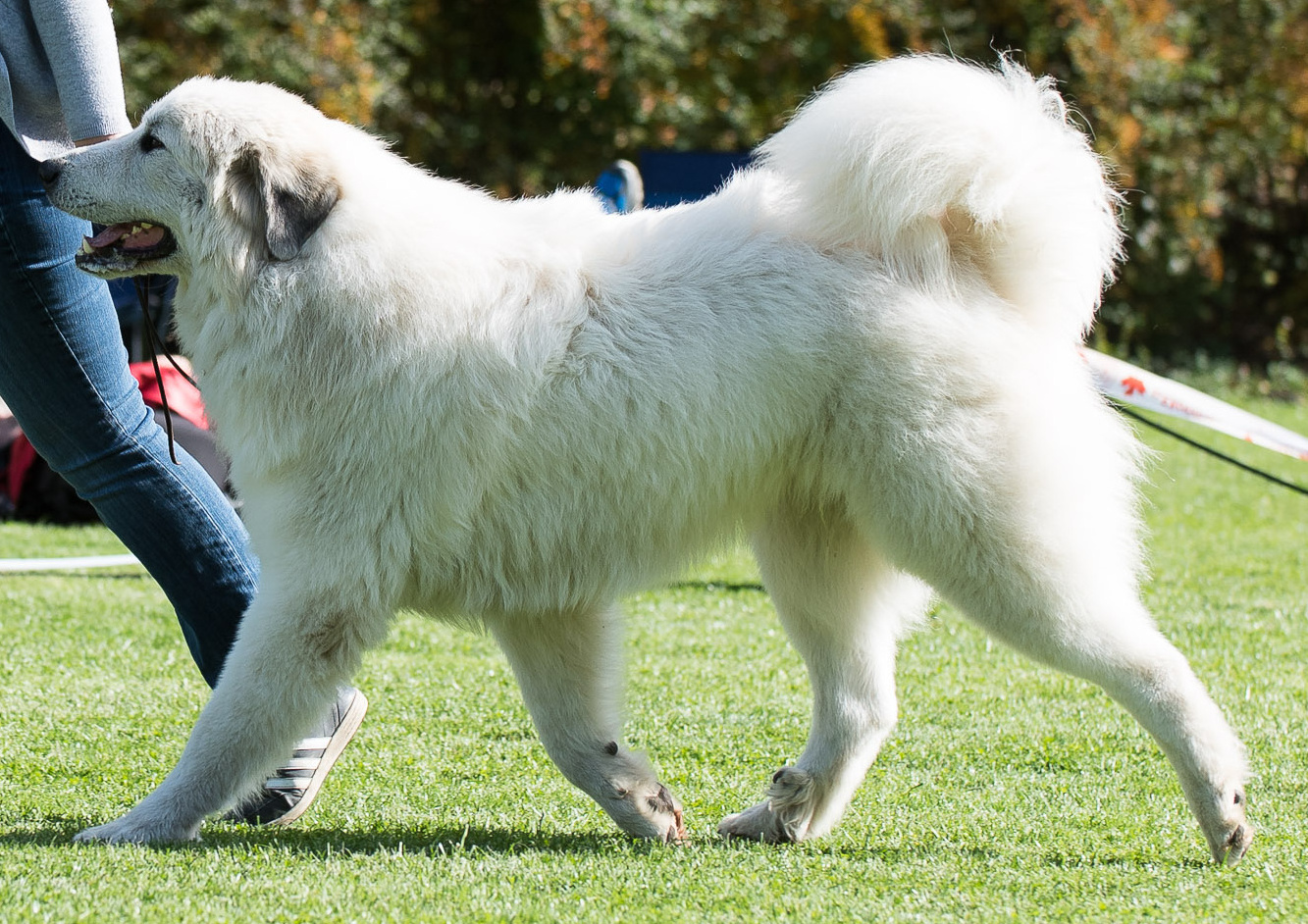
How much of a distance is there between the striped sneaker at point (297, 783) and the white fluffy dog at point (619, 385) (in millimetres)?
385

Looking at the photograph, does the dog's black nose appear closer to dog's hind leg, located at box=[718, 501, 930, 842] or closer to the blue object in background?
dog's hind leg, located at box=[718, 501, 930, 842]

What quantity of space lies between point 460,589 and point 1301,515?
725 centimetres

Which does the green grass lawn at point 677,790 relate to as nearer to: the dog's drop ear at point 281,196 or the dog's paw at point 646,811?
the dog's paw at point 646,811

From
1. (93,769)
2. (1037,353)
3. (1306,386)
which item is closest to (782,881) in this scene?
(1037,353)

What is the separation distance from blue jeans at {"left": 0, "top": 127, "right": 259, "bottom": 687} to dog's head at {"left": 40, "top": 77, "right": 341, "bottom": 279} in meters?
0.13

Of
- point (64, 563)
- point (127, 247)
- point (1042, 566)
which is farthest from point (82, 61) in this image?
point (64, 563)

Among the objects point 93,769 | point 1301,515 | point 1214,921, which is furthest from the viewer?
point 1301,515

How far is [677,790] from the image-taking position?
366 cm

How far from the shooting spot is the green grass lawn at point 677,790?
8.64 feet

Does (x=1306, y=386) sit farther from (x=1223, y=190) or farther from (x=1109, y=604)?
(x=1109, y=604)

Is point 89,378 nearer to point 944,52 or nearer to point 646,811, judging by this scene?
point 646,811

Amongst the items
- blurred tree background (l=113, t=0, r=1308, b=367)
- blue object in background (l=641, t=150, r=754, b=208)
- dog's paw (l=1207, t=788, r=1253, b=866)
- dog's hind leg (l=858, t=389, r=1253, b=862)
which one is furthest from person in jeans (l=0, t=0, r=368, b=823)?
blurred tree background (l=113, t=0, r=1308, b=367)

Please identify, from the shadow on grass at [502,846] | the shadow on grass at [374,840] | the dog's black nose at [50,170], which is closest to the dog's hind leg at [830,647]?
the shadow on grass at [502,846]

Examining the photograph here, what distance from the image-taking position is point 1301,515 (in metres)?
8.79
